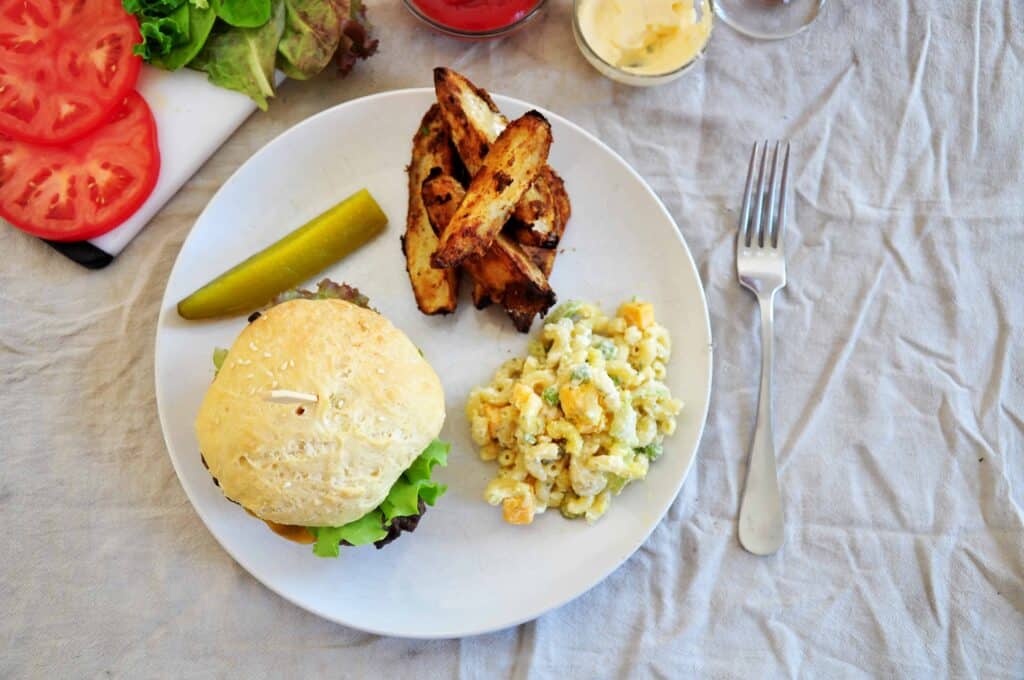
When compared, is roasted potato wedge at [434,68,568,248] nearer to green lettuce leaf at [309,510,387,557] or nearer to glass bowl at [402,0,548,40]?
glass bowl at [402,0,548,40]

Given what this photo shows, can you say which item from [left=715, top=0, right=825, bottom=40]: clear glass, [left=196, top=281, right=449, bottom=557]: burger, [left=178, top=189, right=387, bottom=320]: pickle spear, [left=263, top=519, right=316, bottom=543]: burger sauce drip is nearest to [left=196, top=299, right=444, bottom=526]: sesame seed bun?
[left=196, top=281, right=449, bottom=557]: burger

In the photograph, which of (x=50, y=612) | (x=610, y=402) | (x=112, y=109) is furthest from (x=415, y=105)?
(x=50, y=612)

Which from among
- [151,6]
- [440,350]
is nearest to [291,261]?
[440,350]

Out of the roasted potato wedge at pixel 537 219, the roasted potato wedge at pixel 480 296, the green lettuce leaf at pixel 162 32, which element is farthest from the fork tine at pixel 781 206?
the green lettuce leaf at pixel 162 32

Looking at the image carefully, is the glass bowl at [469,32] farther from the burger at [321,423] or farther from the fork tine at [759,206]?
the burger at [321,423]

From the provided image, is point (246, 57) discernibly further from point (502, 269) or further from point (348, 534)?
point (348, 534)

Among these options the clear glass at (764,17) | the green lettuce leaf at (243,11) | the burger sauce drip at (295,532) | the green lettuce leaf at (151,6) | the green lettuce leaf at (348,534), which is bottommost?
the burger sauce drip at (295,532)
